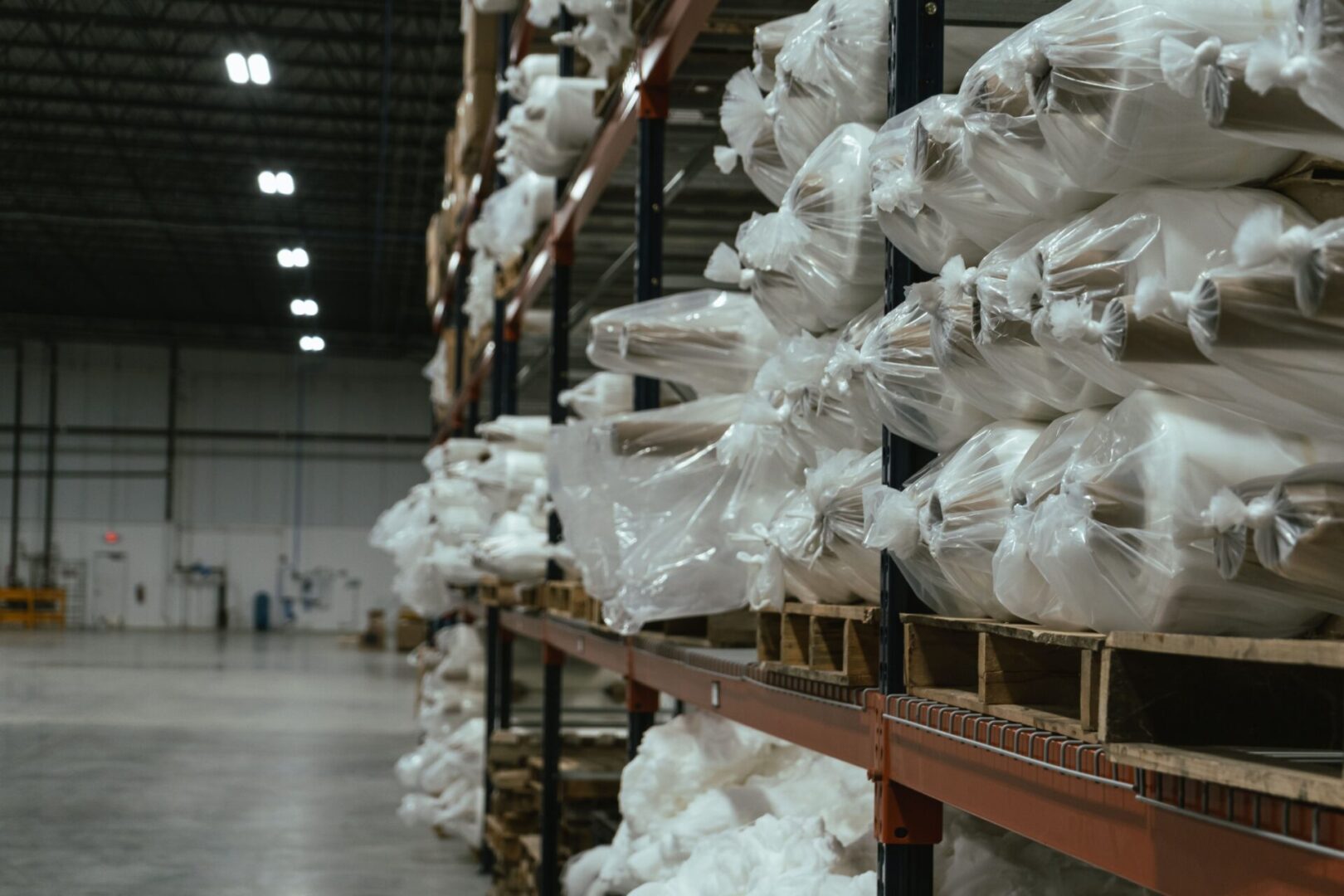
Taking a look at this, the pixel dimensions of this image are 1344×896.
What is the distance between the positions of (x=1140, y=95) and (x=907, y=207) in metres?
0.67

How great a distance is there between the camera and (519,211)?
7.55m

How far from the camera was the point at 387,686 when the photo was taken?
20469 millimetres

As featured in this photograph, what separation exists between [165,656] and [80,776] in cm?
1308

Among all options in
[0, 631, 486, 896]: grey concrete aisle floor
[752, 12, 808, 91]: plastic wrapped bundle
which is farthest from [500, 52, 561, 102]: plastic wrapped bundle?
[0, 631, 486, 896]: grey concrete aisle floor

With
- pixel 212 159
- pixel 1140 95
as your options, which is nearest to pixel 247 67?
pixel 212 159

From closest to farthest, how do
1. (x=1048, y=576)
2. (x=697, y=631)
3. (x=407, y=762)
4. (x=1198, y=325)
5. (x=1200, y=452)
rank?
(x=1198, y=325) < (x=1200, y=452) < (x=1048, y=576) < (x=697, y=631) < (x=407, y=762)

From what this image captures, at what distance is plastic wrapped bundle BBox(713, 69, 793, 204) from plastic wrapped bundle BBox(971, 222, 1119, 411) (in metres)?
1.37

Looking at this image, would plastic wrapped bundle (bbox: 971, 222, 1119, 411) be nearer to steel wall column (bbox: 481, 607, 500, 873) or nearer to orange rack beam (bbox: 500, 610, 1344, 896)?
orange rack beam (bbox: 500, 610, 1344, 896)

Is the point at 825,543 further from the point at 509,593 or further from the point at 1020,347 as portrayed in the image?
the point at 509,593

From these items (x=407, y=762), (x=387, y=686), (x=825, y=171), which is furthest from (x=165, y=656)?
(x=825, y=171)

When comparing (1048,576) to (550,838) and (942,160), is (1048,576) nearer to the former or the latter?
(942,160)

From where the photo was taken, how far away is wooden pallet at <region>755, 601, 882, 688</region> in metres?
2.72

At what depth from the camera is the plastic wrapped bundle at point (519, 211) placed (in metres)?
7.39

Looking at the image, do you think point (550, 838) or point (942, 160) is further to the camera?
point (550, 838)
